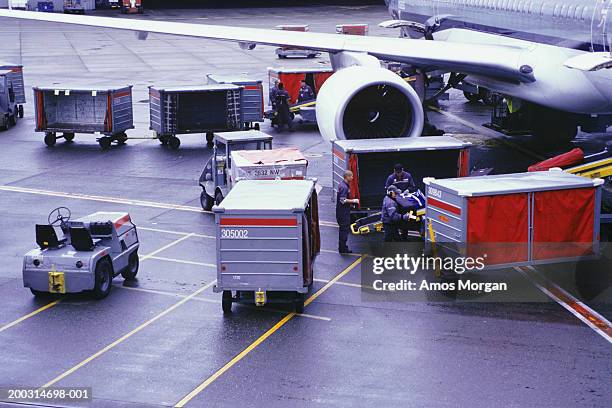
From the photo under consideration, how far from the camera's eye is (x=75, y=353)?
15.8m

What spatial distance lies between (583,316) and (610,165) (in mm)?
5628

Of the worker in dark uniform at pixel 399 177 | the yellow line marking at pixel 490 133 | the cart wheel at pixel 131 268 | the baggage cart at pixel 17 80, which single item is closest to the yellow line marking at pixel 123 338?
the cart wheel at pixel 131 268

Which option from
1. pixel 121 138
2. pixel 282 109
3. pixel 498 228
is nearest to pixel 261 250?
pixel 498 228

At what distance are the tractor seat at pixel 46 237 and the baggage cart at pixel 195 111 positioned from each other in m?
15.2

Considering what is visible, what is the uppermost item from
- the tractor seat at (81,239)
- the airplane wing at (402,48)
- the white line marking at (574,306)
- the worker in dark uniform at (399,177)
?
the airplane wing at (402,48)

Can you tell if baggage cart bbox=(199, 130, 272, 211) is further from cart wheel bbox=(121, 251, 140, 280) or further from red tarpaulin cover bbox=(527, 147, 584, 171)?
red tarpaulin cover bbox=(527, 147, 584, 171)

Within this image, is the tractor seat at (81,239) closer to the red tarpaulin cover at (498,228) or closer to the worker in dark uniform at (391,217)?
the worker in dark uniform at (391,217)

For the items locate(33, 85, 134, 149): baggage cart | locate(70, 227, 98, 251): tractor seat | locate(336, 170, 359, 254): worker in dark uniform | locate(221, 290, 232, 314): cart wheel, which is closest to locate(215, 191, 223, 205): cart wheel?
locate(336, 170, 359, 254): worker in dark uniform

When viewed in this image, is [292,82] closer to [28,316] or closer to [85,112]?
[85,112]

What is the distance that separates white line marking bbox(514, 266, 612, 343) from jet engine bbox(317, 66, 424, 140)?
7.25 meters

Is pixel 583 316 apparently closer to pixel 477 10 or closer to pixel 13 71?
pixel 477 10

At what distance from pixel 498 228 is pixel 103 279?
7.33m

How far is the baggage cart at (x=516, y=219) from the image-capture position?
1834 cm

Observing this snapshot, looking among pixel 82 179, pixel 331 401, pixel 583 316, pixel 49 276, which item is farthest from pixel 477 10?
pixel 331 401
